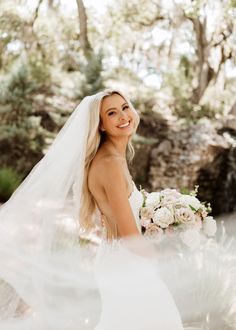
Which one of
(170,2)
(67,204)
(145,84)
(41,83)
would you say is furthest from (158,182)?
(67,204)

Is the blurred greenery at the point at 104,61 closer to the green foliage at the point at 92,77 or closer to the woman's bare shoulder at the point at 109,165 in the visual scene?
the green foliage at the point at 92,77

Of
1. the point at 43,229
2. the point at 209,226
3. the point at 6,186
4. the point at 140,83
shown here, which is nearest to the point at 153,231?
the point at 209,226

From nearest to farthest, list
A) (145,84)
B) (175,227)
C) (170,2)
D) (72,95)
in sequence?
(175,227) → (72,95) → (145,84) → (170,2)

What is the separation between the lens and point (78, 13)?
15883 millimetres

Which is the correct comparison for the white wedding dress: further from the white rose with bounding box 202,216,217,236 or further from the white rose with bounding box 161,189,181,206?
the white rose with bounding box 202,216,217,236

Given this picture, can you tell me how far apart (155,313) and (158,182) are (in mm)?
9888

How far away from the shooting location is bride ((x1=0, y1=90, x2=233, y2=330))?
7.61 ft

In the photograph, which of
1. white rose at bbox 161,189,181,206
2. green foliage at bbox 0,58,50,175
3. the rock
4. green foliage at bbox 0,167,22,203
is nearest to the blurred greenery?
green foliage at bbox 0,58,50,175

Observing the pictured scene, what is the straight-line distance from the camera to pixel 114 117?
2.55 meters

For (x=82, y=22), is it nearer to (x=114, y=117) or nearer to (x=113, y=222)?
(x=114, y=117)

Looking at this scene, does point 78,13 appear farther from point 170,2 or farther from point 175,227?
point 175,227

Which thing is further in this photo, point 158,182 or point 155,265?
point 158,182

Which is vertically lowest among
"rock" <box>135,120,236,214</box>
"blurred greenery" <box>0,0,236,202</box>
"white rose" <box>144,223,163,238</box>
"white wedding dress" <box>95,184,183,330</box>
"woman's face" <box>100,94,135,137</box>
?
"rock" <box>135,120,236,214</box>

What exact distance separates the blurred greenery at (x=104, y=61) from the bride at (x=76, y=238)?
822 centimetres
